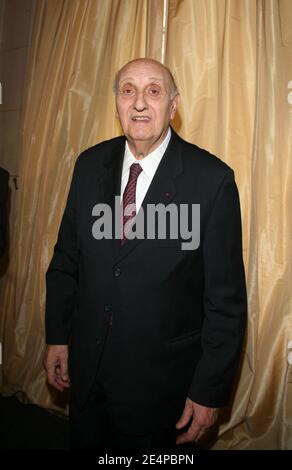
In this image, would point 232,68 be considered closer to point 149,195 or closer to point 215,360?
point 149,195

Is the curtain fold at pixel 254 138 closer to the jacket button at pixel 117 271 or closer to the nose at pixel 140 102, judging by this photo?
the nose at pixel 140 102

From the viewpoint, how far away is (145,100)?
3.49 ft

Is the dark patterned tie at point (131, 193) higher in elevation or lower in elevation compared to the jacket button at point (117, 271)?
higher

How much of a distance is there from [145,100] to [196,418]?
0.95m

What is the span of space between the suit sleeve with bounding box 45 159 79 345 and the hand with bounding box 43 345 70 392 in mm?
28

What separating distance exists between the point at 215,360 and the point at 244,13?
1379mm

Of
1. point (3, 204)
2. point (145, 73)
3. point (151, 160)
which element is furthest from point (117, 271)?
point (3, 204)

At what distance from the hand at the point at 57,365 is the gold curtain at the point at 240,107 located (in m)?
0.80

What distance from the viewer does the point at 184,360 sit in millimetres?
1051

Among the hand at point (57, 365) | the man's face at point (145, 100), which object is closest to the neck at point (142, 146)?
the man's face at point (145, 100)

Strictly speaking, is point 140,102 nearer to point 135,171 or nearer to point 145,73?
point 145,73

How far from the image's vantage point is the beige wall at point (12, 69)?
2.07 meters
